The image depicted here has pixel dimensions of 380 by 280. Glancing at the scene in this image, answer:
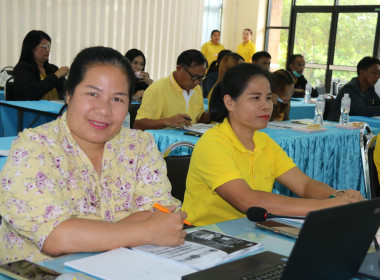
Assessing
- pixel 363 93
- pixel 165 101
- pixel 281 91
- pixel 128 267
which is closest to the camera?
pixel 128 267

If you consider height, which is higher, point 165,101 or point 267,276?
point 165,101

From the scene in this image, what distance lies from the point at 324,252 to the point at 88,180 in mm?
725

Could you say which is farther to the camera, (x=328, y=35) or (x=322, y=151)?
(x=328, y=35)

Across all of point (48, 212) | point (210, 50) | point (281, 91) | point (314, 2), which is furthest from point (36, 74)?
point (314, 2)

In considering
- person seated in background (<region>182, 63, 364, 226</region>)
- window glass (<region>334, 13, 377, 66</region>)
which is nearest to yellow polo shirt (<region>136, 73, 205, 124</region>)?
person seated in background (<region>182, 63, 364, 226</region>)

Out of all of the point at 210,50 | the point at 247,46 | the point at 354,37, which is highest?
the point at 354,37

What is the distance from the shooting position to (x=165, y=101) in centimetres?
385

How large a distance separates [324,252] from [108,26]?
27.9ft

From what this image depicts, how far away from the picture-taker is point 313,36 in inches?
428

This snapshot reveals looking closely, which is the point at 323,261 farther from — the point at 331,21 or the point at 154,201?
the point at 331,21

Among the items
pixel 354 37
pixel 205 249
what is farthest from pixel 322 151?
pixel 354 37

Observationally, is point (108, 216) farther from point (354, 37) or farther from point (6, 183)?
point (354, 37)

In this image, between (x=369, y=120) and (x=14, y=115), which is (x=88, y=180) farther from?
(x=369, y=120)

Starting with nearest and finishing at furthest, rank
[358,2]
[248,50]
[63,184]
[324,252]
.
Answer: [324,252]
[63,184]
[358,2]
[248,50]
